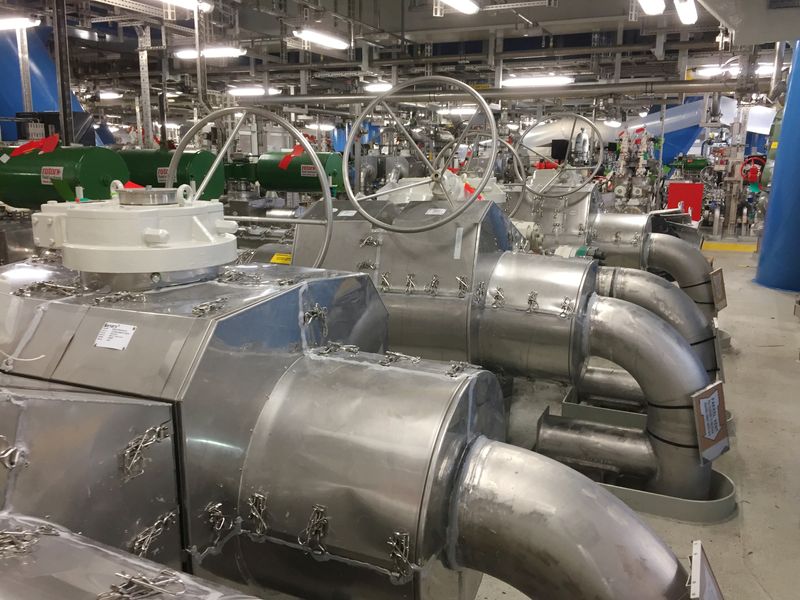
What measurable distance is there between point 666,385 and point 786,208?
4.98 m

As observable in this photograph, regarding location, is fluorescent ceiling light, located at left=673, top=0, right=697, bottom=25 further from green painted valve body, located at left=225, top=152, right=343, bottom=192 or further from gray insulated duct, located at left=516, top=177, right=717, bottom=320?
green painted valve body, located at left=225, top=152, right=343, bottom=192

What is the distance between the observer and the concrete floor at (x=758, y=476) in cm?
204

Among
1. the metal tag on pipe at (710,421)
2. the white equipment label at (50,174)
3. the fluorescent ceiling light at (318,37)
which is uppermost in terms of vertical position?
the fluorescent ceiling light at (318,37)

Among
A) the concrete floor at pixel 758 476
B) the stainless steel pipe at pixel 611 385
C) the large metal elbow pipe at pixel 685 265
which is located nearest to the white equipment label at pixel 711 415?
the concrete floor at pixel 758 476

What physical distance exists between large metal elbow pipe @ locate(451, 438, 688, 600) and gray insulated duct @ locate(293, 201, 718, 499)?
4.39ft

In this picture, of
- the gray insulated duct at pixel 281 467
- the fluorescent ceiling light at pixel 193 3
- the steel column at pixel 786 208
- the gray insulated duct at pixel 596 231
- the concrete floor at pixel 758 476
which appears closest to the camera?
the gray insulated duct at pixel 281 467

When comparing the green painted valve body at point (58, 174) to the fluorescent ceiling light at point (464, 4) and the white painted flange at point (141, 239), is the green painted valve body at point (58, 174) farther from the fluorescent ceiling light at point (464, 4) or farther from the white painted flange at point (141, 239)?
the fluorescent ceiling light at point (464, 4)

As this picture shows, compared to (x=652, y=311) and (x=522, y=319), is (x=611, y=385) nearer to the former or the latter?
(x=652, y=311)

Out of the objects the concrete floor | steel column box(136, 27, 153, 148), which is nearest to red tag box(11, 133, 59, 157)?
steel column box(136, 27, 153, 148)

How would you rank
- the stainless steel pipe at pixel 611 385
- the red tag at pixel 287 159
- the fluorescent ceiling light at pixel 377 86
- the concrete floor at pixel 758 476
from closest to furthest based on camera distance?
the concrete floor at pixel 758 476 < the stainless steel pipe at pixel 611 385 < the red tag at pixel 287 159 < the fluorescent ceiling light at pixel 377 86

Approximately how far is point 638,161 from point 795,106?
1.74 m

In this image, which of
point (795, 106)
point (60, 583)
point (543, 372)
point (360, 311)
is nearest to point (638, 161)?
point (795, 106)

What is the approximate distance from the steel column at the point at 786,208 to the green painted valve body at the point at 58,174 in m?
6.03

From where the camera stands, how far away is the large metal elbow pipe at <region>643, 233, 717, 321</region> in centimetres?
426
